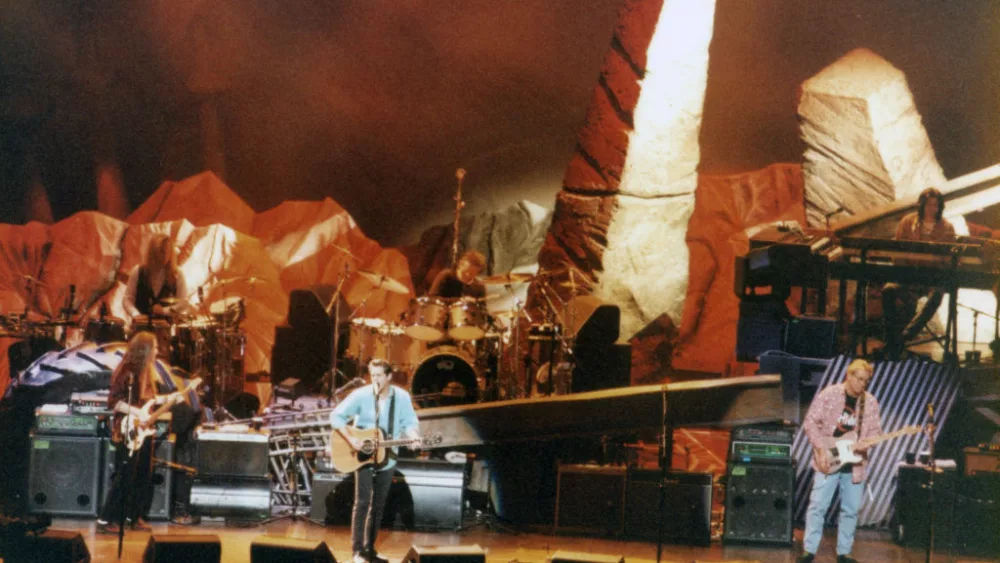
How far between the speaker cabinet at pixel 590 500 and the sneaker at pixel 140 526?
3.71 m

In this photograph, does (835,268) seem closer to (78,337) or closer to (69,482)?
(69,482)

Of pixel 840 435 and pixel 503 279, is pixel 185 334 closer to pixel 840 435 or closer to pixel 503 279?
pixel 503 279

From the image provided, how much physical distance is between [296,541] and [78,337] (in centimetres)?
679

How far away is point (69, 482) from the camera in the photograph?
9.92m

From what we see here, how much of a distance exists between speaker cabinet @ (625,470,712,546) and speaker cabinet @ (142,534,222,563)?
175 inches

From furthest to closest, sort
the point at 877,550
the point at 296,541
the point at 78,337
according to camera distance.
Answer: the point at 78,337, the point at 877,550, the point at 296,541

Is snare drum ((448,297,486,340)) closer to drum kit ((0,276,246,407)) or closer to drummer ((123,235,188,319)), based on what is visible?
drum kit ((0,276,246,407))

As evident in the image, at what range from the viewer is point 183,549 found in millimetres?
6547

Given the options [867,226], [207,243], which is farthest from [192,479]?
[867,226]

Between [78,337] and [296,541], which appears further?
[78,337]

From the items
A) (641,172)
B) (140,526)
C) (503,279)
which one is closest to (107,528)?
(140,526)

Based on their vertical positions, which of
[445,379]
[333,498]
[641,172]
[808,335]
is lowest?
[333,498]

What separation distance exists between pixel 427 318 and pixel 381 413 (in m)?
3.20

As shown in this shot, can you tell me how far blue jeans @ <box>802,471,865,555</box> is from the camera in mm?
8703
